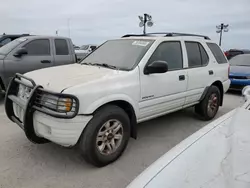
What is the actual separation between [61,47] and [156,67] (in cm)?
424

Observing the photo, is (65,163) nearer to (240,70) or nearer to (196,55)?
(196,55)

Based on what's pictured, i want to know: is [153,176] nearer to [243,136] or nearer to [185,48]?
[243,136]

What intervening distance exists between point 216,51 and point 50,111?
3967 millimetres

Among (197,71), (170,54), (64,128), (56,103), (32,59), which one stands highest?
(170,54)

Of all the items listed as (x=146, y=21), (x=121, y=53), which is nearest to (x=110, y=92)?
(x=121, y=53)

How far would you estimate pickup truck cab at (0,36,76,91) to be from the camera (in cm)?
593

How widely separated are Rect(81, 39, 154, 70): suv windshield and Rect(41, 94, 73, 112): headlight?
3.62ft

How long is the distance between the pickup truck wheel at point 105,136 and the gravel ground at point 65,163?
156 mm

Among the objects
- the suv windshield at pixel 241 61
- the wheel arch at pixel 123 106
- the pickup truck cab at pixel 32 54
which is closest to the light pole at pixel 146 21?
the suv windshield at pixel 241 61

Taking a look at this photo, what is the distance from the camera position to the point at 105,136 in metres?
3.07

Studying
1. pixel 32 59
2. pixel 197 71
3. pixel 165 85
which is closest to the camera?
pixel 165 85

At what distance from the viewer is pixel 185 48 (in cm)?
441

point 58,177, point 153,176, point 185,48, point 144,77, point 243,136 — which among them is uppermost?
point 185,48

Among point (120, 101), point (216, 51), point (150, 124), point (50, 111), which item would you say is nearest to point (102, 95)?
point (120, 101)
